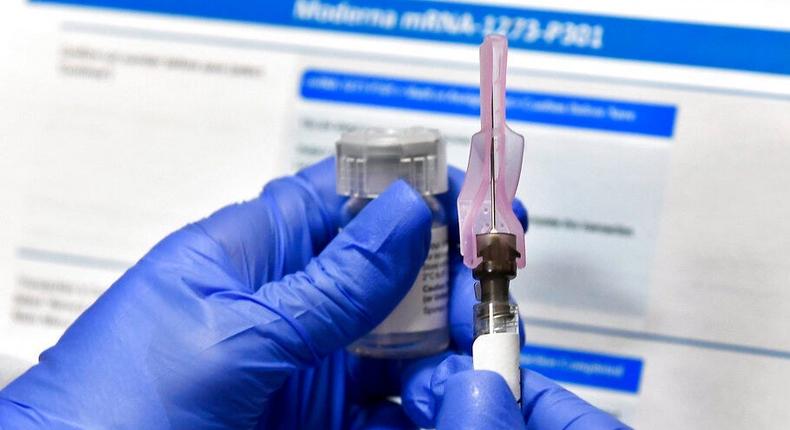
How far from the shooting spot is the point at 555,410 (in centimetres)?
60

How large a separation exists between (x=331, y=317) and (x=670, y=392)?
345mm

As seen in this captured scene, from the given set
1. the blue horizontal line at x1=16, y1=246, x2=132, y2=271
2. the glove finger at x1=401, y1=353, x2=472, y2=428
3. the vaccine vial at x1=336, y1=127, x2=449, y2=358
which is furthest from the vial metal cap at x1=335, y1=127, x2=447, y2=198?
the blue horizontal line at x1=16, y1=246, x2=132, y2=271

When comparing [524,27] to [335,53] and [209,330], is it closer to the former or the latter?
[335,53]

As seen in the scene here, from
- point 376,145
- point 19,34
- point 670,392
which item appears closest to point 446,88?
point 376,145

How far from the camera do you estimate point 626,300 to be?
2.52 ft

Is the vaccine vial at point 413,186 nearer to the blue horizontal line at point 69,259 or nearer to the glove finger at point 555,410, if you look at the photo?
the glove finger at point 555,410

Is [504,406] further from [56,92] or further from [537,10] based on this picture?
[56,92]

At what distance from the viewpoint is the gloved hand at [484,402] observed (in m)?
0.54

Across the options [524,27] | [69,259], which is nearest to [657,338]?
[524,27]

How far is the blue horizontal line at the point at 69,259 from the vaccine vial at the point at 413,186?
36 centimetres

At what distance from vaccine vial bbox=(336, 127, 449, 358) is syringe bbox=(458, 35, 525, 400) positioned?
6cm

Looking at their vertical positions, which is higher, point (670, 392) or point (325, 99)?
point (325, 99)

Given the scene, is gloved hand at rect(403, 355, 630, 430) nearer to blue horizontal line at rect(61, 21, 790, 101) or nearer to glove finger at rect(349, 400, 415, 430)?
glove finger at rect(349, 400, 415, 430)

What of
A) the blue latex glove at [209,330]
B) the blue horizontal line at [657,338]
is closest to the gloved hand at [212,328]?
the blue latex glove at [209,330]
